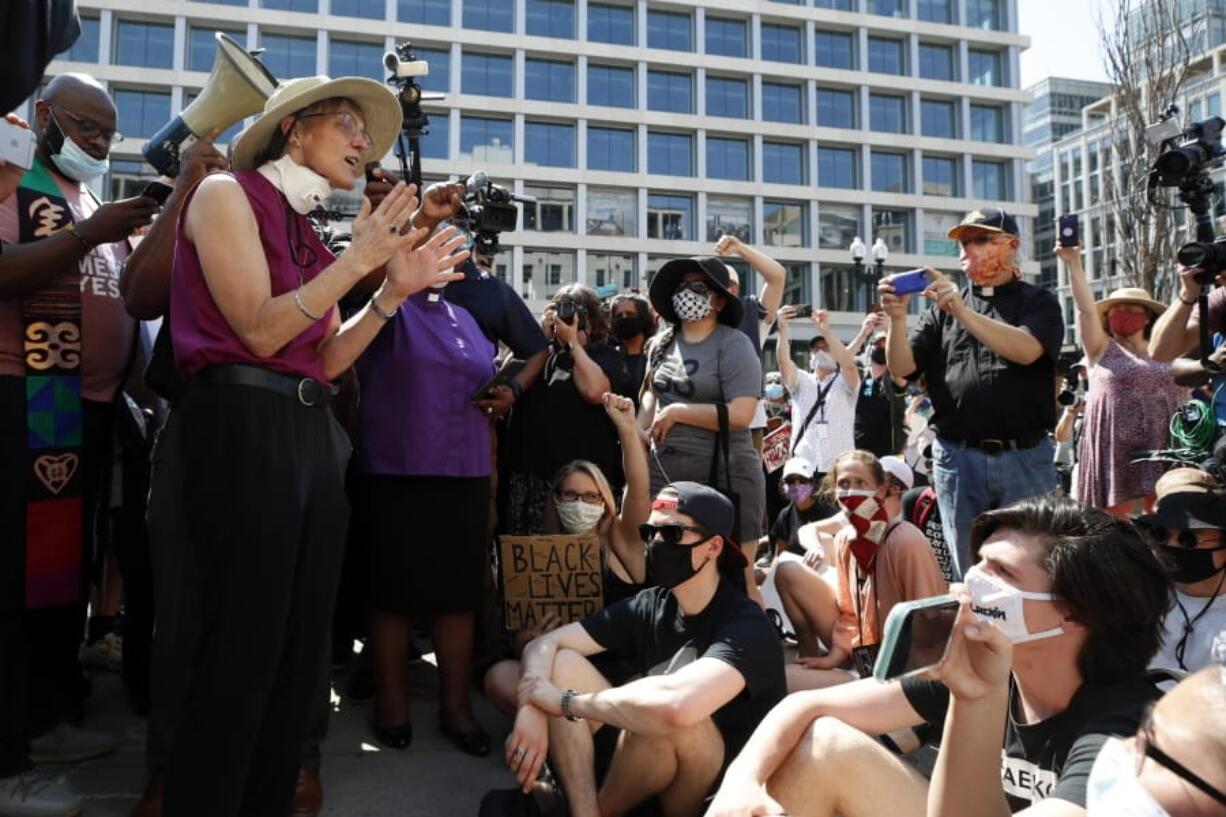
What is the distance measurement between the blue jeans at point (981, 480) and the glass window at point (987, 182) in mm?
48016

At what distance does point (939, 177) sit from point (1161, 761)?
5040 cm

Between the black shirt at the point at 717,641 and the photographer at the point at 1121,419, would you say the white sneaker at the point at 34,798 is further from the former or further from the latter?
the photographer at the point at 1121,419

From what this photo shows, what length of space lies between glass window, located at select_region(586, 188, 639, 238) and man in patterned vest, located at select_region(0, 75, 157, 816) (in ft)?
131

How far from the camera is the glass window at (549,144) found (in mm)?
42469

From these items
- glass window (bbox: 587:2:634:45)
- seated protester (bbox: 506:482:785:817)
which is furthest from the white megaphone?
glass window (bbox: 587:2:634:45)

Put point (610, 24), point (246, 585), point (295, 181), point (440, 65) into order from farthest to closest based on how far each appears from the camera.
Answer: point (610, 24) → point (440, 65) → point (295, 181) → point (246, 585)

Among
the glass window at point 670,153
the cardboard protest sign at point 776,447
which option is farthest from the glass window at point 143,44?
the cardboard protest sign at point 776,447

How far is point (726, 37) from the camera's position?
46.3 m

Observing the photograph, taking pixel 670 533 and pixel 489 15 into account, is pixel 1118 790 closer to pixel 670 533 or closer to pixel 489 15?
pixel 670 533

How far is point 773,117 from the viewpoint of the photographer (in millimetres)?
46094

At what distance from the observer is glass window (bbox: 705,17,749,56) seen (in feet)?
151

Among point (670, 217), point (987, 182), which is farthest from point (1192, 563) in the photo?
point (987, 182)

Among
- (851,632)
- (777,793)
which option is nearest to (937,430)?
(851,632)

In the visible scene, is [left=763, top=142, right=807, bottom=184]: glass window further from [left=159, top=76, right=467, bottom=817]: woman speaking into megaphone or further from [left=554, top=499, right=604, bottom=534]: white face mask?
[left=159, top=76, right=467, bottom=817]: woman speaking into megaphone
